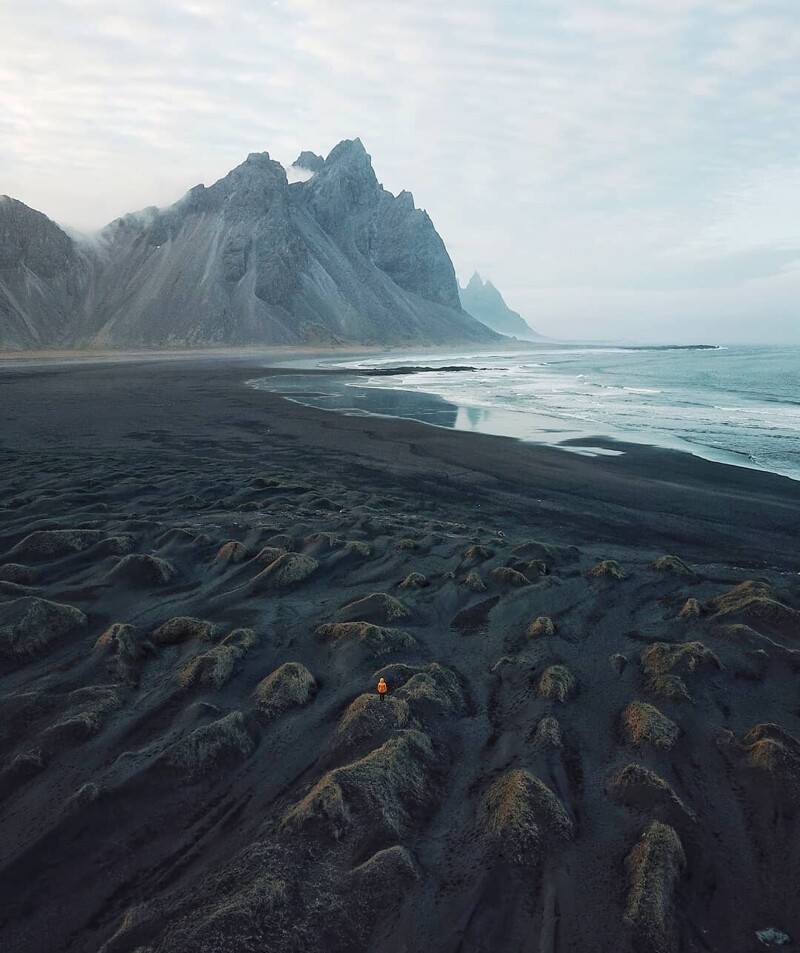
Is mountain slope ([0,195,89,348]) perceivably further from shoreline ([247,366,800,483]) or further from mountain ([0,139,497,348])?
shoreline ([247,366,800,483])

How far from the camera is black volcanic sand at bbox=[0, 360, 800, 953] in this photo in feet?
12.9

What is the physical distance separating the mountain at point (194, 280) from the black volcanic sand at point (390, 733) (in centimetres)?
13904

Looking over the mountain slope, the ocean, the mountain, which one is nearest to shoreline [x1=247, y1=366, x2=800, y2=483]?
the ocean

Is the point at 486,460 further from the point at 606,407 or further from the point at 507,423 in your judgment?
the point at 606,407

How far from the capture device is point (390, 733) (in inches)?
222

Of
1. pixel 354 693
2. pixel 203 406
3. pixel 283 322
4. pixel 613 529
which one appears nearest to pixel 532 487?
pixel 613 529

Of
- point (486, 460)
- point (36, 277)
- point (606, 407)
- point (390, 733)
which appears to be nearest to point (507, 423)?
point (486, 460)

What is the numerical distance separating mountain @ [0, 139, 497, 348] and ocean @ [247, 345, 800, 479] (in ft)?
331

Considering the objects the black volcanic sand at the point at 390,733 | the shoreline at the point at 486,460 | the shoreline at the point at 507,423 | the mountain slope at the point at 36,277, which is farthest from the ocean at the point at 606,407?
the mountain slope at the point at 36,277

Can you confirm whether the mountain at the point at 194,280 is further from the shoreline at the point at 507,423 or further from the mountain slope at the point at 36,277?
the shoreline at the point at 507,423

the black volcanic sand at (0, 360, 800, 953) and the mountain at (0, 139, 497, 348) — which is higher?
the mountain at (0, 139, 497, 348)

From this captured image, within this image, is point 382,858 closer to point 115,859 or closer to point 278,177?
point 115,859

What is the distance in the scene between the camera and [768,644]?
744 centimetres

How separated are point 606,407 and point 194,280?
487 ft
